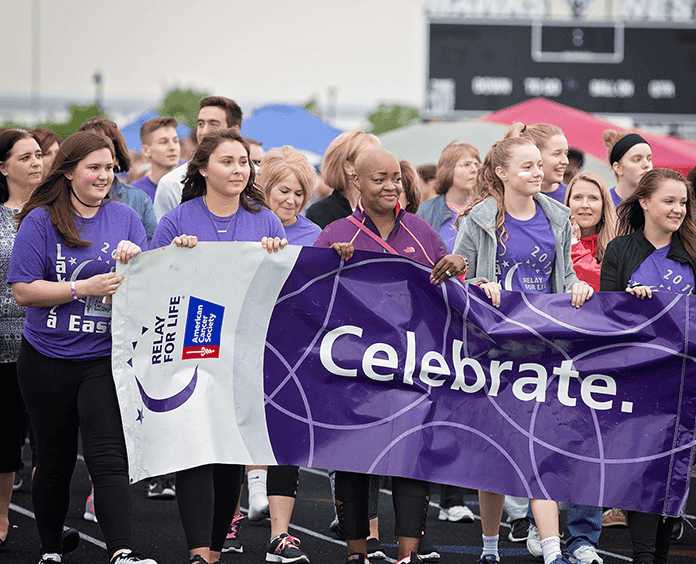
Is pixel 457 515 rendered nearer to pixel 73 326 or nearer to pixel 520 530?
pixel 520 530

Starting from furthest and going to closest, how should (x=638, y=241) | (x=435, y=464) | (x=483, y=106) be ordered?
(x=483, y=106), (x=638, y=241), (x=435, y=464)

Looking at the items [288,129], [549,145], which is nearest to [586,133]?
[288,129]

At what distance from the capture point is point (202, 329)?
502cm

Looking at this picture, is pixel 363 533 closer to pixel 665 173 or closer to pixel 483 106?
pixel 665 173

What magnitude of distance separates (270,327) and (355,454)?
→ 0.77m

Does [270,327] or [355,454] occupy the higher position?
[270,327]

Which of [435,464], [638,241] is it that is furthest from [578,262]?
[435,464]

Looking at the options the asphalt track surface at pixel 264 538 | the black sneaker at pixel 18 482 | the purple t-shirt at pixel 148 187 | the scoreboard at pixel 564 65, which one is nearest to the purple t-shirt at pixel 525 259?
the asphalt track surface at pixel 264 538

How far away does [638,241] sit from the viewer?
5289 millimetres

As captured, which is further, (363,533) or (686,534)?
(686,534)

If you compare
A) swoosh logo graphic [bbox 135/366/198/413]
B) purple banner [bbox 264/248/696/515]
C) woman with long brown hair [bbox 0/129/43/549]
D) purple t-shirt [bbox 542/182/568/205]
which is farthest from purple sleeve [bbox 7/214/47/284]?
purple t-shirt [bbox 542/182/568/205]

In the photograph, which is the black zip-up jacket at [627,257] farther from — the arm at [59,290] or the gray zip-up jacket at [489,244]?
the arm at [59,290]

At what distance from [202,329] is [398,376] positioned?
3.32 ft

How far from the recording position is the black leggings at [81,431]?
4.78 meters
